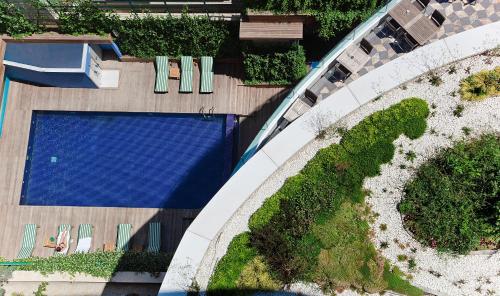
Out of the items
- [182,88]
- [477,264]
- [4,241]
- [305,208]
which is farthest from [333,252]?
[4,241]

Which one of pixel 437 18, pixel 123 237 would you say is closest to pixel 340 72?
pixel 437 18

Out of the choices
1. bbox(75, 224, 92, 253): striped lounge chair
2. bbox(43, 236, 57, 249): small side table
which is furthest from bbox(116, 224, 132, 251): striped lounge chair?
bbox(43, 236, 57, 249): small side table

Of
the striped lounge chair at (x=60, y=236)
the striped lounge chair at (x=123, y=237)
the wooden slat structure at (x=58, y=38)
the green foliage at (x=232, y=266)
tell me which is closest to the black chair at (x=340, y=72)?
the green foliage at (x=232, y=266)

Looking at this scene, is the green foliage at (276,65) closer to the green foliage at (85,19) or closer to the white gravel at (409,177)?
the green foliage at (85,19)

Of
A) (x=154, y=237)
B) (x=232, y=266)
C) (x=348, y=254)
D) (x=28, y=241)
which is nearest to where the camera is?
(x=232, y=266)

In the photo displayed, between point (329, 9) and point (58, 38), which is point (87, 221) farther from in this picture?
point (329, 9)

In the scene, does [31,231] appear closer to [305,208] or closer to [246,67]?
[246,67]

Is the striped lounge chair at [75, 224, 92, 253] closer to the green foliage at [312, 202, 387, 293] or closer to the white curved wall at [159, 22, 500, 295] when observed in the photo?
the white curved wall at [159, 22, 500, 295]
